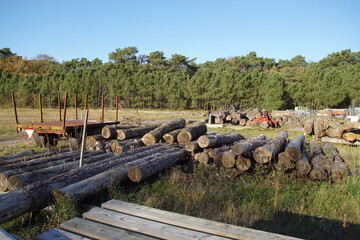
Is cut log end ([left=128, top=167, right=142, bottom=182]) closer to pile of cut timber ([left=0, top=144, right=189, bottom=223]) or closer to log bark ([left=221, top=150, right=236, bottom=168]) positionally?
pile of cut timber ([left=0, top=144, right=189, bottom=223])

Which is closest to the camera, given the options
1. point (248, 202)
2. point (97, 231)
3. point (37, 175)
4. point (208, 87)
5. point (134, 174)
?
point (97, 231)

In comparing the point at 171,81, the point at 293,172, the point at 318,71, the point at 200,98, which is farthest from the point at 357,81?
the point at 293,172

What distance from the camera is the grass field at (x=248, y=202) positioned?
435cm

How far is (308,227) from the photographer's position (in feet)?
14.7

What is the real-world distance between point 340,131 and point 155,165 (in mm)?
10387

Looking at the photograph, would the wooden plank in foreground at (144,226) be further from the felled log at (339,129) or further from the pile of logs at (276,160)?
the felled log at (339,129)

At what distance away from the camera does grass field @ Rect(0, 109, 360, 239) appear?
4.35 metres

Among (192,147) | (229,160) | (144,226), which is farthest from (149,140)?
(144,226)

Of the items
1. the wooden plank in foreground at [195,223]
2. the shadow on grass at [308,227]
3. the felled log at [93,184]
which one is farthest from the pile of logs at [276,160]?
the wooden plank in foreground at [195,223]

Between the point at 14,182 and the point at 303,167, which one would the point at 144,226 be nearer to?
the point at 14,182

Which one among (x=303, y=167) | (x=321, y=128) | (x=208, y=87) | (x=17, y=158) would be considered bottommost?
(x=17, y=158)

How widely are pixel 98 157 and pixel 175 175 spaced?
7.66 ft

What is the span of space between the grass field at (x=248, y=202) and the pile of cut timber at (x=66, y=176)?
10.3 inches

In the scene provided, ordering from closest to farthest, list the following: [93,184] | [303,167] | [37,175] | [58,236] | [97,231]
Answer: [58,236] → [97,231] → [93,184] → [37,175] → [303,167]
